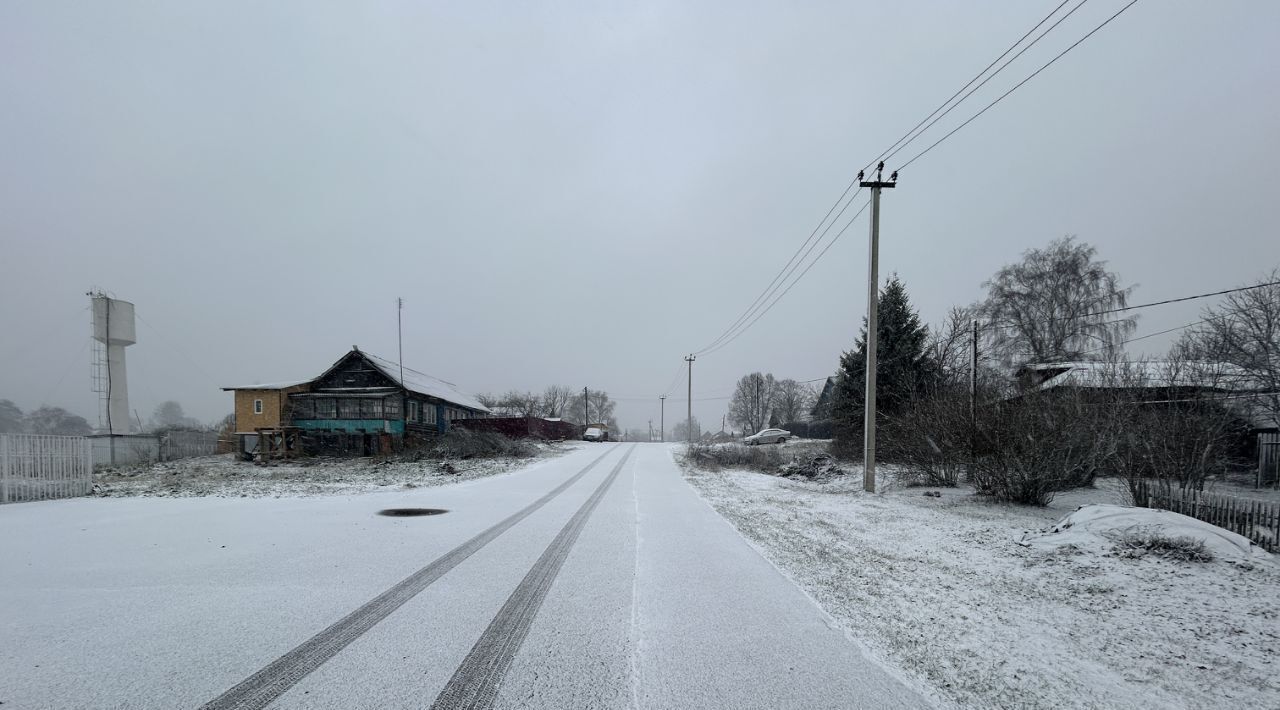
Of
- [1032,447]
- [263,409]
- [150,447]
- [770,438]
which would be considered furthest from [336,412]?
[770,438]

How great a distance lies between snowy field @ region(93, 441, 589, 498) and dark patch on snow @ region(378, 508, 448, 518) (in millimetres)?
4134

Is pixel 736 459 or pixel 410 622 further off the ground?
Answer: pixel 410 622

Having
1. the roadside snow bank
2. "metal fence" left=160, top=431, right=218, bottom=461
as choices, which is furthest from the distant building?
the roadside snow bank

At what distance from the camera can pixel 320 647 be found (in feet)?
12.3

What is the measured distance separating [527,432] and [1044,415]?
38.8m

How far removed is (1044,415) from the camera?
11023 mm

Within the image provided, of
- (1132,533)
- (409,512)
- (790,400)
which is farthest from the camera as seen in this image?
(790,400)

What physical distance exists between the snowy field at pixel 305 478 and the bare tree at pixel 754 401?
68772 mm

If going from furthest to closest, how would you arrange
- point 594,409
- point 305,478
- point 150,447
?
1. point 594,409
2. point 150,447
3. point 305,478

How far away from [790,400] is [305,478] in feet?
241

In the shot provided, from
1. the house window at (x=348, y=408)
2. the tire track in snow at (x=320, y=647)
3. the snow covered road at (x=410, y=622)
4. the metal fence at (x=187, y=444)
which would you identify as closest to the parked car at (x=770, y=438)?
the house window at (x=348, y=408)

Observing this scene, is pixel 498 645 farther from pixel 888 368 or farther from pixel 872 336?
pixel 888 368

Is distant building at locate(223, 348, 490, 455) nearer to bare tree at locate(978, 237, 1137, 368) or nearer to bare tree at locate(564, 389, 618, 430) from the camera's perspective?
bare tree at locate(978, 237, 1137, 368)

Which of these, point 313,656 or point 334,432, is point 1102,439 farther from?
point 334,432
